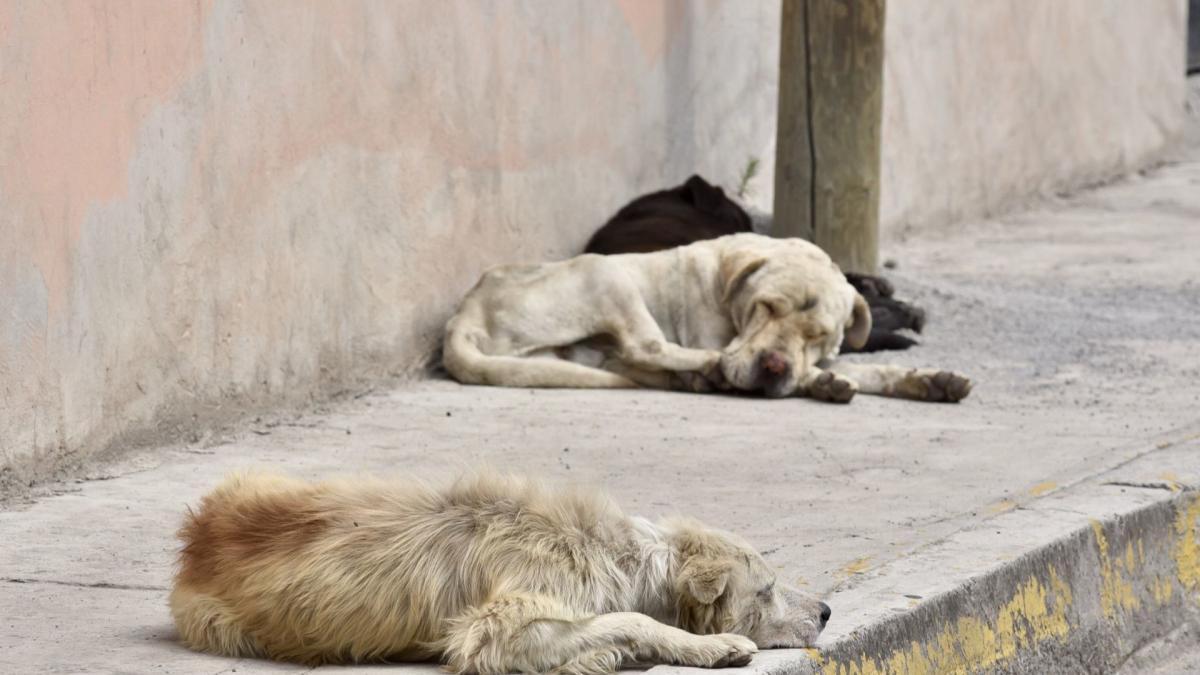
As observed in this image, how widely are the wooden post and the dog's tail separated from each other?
6.94ft

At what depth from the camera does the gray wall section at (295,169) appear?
5.46m

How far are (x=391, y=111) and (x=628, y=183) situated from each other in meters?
2.14

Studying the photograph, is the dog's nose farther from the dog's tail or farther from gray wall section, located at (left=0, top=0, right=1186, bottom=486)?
gray wall section, located at (left=0, top=0, right=1186, bottom=486)

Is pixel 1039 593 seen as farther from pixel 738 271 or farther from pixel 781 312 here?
pixel 738 271

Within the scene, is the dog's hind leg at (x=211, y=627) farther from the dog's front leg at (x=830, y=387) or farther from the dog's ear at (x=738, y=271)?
the dog's ear at (x=738, y=271)

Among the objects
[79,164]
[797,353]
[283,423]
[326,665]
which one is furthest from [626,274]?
[326,665]

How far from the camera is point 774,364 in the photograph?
733 cm

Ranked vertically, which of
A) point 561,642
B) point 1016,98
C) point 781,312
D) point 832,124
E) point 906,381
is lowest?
point 906,381

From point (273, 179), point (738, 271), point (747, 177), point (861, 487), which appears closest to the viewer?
point (861, 487)

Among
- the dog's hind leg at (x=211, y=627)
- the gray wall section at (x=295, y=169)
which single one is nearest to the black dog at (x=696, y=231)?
the gray wall section at (x=295, y=169)

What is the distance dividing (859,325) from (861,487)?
2.62 meters

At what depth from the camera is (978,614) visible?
13.9 feet

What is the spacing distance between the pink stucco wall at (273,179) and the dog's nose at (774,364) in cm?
143

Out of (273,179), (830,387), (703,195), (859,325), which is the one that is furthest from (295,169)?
(703,195)
